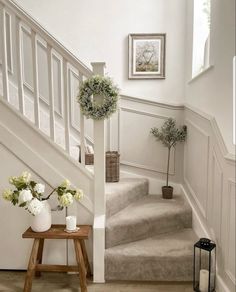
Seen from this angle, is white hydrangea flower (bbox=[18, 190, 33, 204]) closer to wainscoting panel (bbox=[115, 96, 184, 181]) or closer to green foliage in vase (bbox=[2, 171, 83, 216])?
green foliage in vase (bbox=[2, 171, 83, 216])

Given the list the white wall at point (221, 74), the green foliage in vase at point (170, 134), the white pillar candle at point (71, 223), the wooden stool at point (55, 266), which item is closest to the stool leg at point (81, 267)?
the wooden stool at point (55, 266)

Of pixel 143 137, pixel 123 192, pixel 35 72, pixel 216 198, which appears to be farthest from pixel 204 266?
pixel 35 72

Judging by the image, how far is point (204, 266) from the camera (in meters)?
2.66

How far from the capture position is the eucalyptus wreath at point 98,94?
2.61m

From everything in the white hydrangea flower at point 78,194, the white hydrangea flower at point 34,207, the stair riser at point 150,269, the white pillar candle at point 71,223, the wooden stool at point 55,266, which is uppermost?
the white hydrangea flower at point 78,194

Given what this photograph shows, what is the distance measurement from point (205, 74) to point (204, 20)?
0.97 m

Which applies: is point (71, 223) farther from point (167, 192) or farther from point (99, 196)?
point (167, 192)

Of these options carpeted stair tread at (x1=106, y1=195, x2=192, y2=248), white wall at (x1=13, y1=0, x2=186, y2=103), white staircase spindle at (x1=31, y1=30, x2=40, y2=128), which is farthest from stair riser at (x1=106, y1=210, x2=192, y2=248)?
white wall at (x1=13, y1=0, x2=186, y2=103)

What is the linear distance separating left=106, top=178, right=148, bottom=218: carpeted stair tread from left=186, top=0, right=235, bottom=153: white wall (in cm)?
115

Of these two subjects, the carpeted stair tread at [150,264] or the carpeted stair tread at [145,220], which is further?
the carpeted stair tread at [145,220]

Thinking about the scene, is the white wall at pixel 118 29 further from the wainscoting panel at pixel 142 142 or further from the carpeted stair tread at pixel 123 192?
the carpeted stair tread at pixel 123 192

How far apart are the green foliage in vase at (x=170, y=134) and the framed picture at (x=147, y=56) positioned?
72 cm

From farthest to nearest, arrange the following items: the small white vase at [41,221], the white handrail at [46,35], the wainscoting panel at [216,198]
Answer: the white handrail at [46,35]
the small white vase at [41,221]
the wainscoting panel at [216,198]

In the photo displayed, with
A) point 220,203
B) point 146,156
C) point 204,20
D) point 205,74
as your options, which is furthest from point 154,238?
point 204,20
